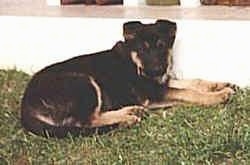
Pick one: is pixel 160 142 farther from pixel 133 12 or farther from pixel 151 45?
pixel 133 12

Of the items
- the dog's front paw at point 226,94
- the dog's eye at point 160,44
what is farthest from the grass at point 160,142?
the dog's eye at point 160,44

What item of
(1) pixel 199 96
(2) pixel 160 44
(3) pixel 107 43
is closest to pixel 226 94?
(1) pixel 199 96

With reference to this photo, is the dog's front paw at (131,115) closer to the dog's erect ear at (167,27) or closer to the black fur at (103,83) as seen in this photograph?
the black fur at (103,83)

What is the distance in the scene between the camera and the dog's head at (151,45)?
1.24 metres

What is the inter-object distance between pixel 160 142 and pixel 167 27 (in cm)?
22

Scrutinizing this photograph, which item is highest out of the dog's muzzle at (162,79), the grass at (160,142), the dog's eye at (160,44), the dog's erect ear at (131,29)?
the dog's erect ear at (131,29)

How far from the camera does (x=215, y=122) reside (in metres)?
1.21

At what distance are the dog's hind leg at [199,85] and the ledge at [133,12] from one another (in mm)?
129

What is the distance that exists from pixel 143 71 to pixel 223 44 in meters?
0.16

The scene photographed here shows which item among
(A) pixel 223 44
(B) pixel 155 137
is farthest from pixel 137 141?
(A) pixel 223 44

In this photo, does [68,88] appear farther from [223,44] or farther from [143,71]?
[223,44]

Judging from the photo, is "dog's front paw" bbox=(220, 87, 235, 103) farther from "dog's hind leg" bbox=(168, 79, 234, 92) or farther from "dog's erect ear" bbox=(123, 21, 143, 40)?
"dog's erect ear" bbox=(123, 21, 143, 40)

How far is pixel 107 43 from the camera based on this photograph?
1.33m

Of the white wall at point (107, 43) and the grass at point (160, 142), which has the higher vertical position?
the white wall at point (107, 43)
